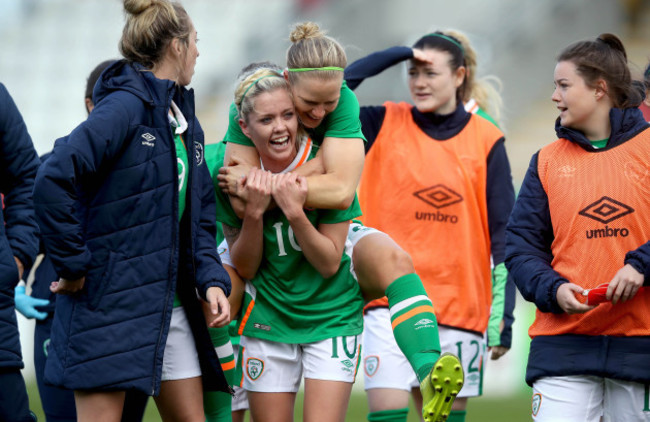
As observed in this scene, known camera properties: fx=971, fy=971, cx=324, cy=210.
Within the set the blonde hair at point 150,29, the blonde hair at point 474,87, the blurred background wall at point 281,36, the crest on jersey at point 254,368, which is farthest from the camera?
the blurred background wall at point 281,36

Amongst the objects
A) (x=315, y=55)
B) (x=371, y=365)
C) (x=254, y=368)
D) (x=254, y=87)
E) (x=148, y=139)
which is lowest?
(x=371, y=365)

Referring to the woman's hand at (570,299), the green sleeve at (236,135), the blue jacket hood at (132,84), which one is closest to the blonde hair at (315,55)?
the green sleeve at (236,135)

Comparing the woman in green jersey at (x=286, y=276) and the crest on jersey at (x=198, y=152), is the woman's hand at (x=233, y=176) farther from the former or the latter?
the crest on jersey at (x=198, y=152)

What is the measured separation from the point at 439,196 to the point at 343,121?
1337mm

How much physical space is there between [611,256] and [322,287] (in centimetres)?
113

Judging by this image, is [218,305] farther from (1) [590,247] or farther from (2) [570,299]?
(1) [590,247]

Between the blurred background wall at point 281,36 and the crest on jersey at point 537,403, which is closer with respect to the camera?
the crest on jersey at point 537,403

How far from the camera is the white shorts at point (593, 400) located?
3627mm

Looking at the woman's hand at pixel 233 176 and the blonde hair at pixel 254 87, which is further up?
the blonde hair at pixel 254 87

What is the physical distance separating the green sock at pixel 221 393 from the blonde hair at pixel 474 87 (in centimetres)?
242

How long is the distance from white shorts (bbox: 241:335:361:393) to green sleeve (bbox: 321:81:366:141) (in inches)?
32.1

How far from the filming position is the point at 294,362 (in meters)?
3.92

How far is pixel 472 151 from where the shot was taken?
514 centimetres

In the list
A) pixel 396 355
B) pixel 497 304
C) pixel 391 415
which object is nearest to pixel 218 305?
pixel 391 415
